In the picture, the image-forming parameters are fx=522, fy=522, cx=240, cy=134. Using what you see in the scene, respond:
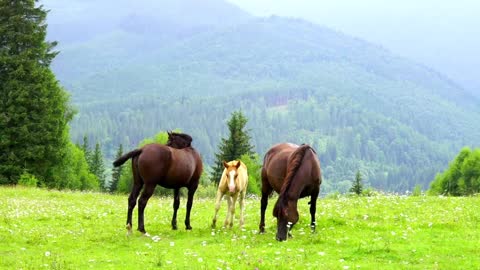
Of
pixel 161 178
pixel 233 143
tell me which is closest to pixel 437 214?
pixel 161 178

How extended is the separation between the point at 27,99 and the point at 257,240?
31.7m

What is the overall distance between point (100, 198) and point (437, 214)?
20335 millimetres

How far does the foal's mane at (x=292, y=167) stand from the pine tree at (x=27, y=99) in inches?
1197

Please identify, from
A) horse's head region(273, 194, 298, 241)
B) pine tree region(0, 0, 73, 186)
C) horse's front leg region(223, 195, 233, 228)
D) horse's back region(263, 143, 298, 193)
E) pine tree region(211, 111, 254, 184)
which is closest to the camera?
horse's head region(273, 194, 298, 241)

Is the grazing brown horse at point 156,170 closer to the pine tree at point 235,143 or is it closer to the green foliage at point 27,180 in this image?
the green foliage at point 27,180

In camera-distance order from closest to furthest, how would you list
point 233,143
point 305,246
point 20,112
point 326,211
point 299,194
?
1. point 305,246
2. point 299,194
3. point 326,211
4. point 20,112
5. point 233,143

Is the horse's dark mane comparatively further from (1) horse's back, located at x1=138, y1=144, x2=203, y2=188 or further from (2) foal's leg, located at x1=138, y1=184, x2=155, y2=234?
(2) foal's leg, located at x1=138, y1=184, x2=155, y2=234

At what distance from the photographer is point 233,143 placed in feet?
219

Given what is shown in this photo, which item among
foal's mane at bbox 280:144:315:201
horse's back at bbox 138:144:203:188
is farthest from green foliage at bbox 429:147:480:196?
foal's mane at bbox 280:144:315:201

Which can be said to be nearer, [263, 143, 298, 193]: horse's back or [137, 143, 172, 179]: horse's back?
[137, 143, 172, 179]: horse's back

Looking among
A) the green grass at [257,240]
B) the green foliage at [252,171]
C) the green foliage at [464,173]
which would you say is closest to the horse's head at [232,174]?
the green grass at [257,240]

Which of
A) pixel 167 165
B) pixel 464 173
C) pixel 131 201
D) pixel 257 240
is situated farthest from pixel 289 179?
pixel 464 173

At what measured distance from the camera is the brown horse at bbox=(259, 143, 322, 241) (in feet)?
52.4

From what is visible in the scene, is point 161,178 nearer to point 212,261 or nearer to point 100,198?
point 212,261
